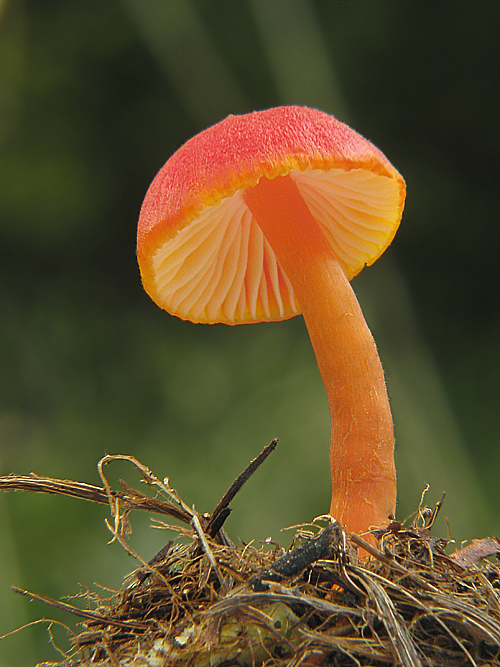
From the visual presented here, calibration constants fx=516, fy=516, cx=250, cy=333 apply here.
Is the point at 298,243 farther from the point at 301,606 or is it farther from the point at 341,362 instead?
the point at 301,606

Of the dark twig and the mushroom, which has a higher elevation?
the mushroom

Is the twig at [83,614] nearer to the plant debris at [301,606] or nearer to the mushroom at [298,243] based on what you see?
the plant debris at [301,606]

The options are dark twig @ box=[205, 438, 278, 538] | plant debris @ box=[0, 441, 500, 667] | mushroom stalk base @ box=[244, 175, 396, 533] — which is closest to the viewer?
plant debris @ box=[0, 441, 500, 667]

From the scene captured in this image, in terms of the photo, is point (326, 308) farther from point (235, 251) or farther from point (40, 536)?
point (40, 536)

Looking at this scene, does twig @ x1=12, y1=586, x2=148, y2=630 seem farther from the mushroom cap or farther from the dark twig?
the mushroom cap

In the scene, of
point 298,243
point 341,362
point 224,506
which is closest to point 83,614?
point 224,506

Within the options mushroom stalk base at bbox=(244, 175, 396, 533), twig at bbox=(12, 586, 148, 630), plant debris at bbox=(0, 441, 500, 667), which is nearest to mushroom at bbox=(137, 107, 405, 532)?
mushroom stalk base at bbox=(244, 175, 396, 533)

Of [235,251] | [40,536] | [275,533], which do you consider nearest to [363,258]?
[235,251]
